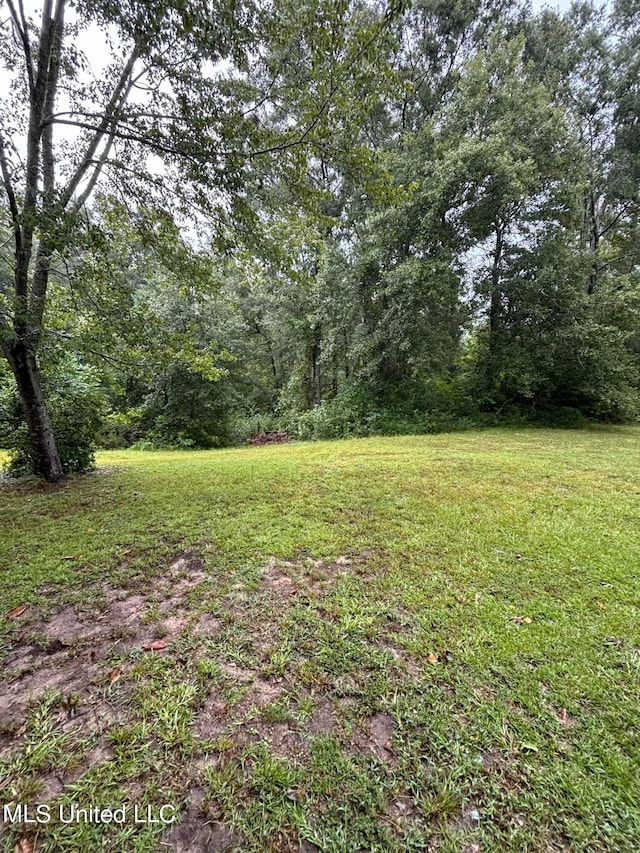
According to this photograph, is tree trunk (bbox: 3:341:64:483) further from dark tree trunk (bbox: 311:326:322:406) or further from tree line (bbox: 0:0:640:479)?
dark tree trunk (bbox: 311:326:322:406)

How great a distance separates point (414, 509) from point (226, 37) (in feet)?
14.6

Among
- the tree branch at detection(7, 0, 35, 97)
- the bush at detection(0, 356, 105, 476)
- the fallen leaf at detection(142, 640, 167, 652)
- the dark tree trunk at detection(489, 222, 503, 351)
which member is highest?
the tree branch at detection(7, 0, 35, 97)

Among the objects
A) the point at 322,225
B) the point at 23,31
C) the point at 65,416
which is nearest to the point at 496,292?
the point at 322,225

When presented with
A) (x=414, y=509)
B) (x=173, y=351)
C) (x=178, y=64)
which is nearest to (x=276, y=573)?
(x=414, y=509)

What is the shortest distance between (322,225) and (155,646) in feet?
15.4

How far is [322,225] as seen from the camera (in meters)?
4.43

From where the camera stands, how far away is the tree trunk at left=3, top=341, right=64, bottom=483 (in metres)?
3.82

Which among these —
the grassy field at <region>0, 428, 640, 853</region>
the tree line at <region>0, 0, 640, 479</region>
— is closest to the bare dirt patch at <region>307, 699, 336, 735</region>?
the grassy field at <region>0, 428, 640, 853</region>

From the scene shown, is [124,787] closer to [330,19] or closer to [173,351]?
[173,351]

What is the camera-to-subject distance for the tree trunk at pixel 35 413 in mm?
3822

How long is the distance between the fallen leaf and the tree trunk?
11.8 feet

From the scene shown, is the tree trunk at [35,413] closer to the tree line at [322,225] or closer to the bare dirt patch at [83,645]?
the tree line at [322,225]

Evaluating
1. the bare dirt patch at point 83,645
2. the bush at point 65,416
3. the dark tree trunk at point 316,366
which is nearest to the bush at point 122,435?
the bush at point 65,416

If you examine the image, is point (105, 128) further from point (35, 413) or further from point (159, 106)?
point (35, 413)
